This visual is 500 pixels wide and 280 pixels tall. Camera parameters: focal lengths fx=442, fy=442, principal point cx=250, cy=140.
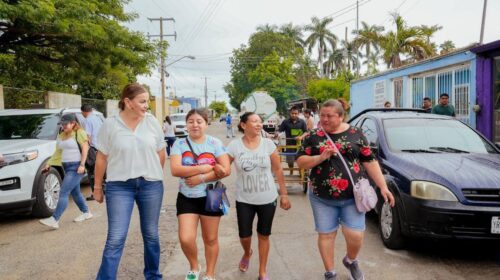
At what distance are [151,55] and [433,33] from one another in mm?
11787

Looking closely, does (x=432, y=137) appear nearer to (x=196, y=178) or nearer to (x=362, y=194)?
(x=362, y=194)

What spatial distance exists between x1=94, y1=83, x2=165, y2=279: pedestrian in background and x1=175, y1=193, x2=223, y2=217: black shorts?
0.20 metres

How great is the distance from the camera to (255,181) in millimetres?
3871

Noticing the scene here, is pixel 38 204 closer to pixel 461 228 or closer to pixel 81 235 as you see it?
pixel 81 235

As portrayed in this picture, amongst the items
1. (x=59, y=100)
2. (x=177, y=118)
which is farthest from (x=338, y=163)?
(x=177, y=118)

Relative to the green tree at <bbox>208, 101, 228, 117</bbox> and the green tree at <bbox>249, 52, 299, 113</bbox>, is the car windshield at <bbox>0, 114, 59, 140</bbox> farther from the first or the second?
the green tree at <bbox>208, 101, 228, 117</bbox>

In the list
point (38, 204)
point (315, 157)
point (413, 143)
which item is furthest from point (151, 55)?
point (315, 157)

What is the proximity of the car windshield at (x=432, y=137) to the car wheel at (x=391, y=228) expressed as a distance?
0.82 metres

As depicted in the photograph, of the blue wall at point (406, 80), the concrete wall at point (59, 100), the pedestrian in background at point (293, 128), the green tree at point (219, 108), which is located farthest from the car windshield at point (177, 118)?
the green tree at point (219, 108)

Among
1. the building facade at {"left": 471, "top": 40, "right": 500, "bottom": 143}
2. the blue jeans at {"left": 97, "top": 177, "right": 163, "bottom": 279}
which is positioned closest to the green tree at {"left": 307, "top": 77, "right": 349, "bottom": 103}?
the building facade at {"left": 471, "top": 40, "right": 500, "bottom": 143}

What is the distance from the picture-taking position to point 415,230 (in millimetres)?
4480

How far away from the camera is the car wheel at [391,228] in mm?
4754

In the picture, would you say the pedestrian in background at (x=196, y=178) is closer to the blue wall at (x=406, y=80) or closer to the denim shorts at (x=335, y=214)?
the denim shorts at (x=335, y=214)

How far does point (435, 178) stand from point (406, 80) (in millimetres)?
11312
